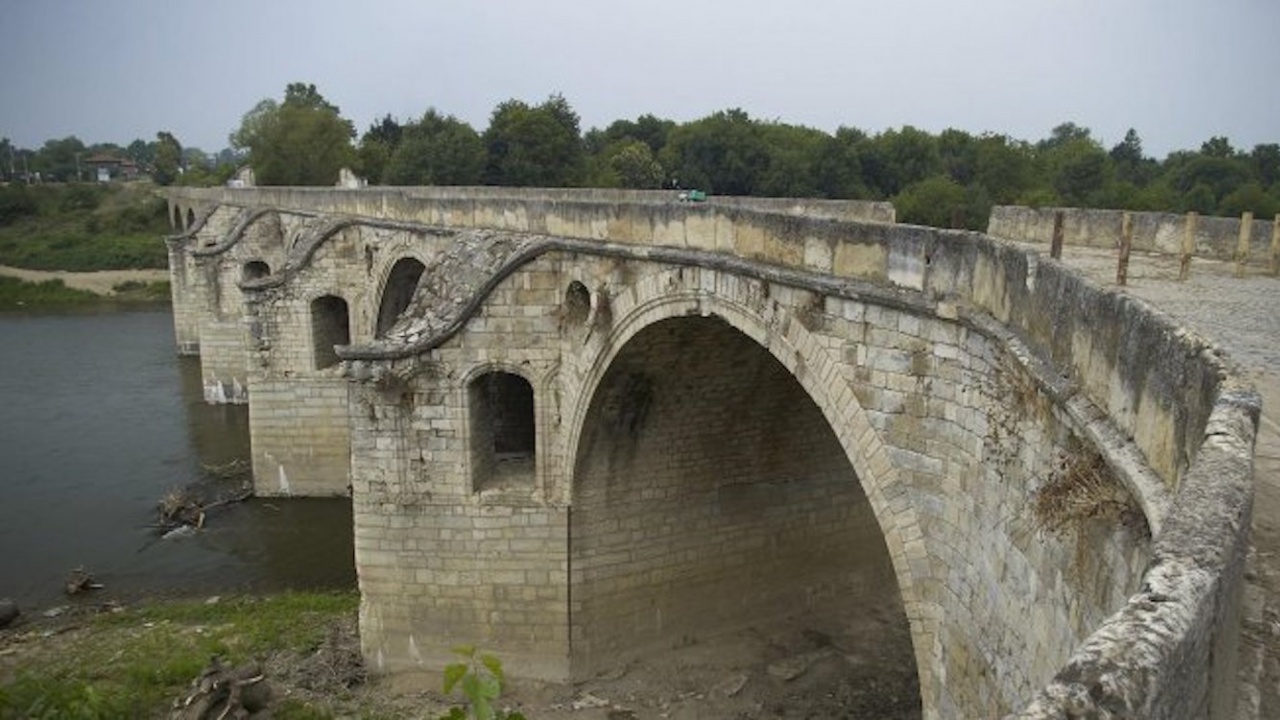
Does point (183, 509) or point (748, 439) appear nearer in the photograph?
point (748, 439)

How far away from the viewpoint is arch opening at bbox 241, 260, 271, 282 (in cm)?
2489

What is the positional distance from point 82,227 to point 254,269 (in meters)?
42.3

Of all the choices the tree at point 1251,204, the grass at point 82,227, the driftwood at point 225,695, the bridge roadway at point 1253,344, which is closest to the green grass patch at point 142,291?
the grass at point 82,227


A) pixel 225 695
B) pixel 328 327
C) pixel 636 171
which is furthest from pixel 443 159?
pixel 225 695

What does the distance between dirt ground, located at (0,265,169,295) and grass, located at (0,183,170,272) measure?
77 cm

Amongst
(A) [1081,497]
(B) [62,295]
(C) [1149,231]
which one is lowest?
(B) [62,295]

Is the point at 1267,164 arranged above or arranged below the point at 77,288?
above

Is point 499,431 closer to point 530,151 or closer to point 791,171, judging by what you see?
point 791,171

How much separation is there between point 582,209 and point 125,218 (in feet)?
196

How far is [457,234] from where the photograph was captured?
44.7 ft

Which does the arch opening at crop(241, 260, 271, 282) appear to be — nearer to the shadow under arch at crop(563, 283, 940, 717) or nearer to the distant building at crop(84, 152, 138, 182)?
the shadow under arch at crop(563, 283, 940, 717)

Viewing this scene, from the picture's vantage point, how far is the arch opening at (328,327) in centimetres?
1881

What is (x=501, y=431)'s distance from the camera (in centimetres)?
1444

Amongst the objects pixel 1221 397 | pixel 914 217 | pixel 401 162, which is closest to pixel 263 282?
pixel 914 217
